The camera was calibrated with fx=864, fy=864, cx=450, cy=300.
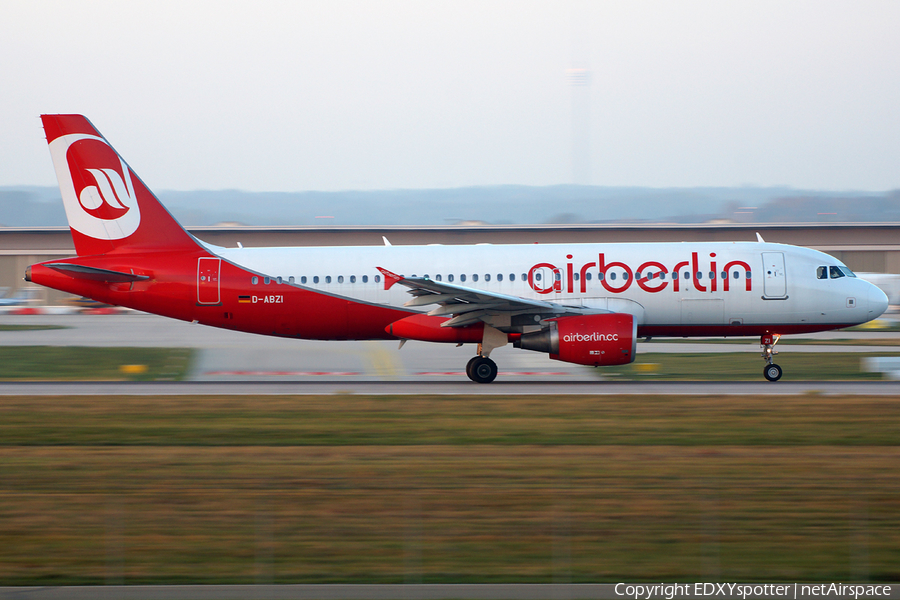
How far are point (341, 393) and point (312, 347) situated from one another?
12.8 m

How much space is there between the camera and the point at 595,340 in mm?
21422

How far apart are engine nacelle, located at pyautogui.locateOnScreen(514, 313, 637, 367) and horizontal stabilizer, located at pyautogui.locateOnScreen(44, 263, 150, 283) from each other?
450 inches

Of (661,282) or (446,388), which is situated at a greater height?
(661,282)

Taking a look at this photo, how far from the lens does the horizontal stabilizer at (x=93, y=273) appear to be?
76.0ft

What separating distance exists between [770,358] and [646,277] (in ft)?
13.3

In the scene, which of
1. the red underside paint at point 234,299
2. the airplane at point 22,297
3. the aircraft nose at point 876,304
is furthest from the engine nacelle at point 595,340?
the airplane at point 22,297

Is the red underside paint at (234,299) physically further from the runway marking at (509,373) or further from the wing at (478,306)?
the runway marking at (509,373)

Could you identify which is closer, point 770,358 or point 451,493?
point 451,493

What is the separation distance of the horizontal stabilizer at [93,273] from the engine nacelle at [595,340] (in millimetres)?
11443

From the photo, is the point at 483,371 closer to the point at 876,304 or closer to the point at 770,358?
the point at 770,358

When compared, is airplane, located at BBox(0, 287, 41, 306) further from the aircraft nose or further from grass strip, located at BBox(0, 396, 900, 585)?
the aircraft nose

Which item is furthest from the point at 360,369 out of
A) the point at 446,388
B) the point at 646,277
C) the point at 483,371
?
the point at 646,277

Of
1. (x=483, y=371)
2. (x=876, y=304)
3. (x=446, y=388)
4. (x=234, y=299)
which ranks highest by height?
(x=234, y=299)

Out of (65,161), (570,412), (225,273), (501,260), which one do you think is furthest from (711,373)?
(65,161)
